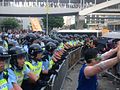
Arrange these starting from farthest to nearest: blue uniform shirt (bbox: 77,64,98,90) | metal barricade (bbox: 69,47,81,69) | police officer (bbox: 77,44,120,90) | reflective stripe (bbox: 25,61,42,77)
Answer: metal barricade (bbox: 69,47,81,69) → reflective stripe (bbox: 25,61,42,77) → blue uniform shirt (bbox: 77,64,98,90) → police officer (bbox: 77,44,120,90)

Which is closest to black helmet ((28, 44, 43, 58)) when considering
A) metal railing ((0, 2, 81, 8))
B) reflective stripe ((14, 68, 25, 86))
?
reflective stripe ((14, 68, 25, 86))

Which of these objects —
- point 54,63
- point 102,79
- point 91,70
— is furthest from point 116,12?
point 91,70

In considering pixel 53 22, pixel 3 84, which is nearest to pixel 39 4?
pixel 53 22

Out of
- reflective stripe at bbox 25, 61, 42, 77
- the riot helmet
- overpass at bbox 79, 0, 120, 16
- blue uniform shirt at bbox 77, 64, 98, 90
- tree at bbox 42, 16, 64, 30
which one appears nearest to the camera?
blue uniform shirt at bbox 77, 64, 98, 90

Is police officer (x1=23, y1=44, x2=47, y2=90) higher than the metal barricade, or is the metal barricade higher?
police officer (x1=23, y1=44, x2=47, y2=90)

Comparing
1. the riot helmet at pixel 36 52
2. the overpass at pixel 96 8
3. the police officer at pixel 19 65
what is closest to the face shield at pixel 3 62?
the police officer at pixel 19 65

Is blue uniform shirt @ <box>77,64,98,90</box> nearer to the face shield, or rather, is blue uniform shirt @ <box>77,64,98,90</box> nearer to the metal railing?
the face shield

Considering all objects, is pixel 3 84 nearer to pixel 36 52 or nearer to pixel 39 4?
pixel 36 52

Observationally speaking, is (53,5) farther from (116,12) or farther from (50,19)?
(116,12)

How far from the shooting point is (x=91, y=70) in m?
5.27

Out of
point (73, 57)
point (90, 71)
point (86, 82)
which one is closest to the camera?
point (90, 71)

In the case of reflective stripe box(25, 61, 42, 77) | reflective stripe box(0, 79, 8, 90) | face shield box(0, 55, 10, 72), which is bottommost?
reflective stripe box(25, 61, 42, 77)

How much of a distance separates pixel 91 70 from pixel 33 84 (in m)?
2.09

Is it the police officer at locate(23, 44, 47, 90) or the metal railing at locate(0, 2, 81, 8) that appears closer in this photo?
the police officer at locate(23, 44, 47, 90)
